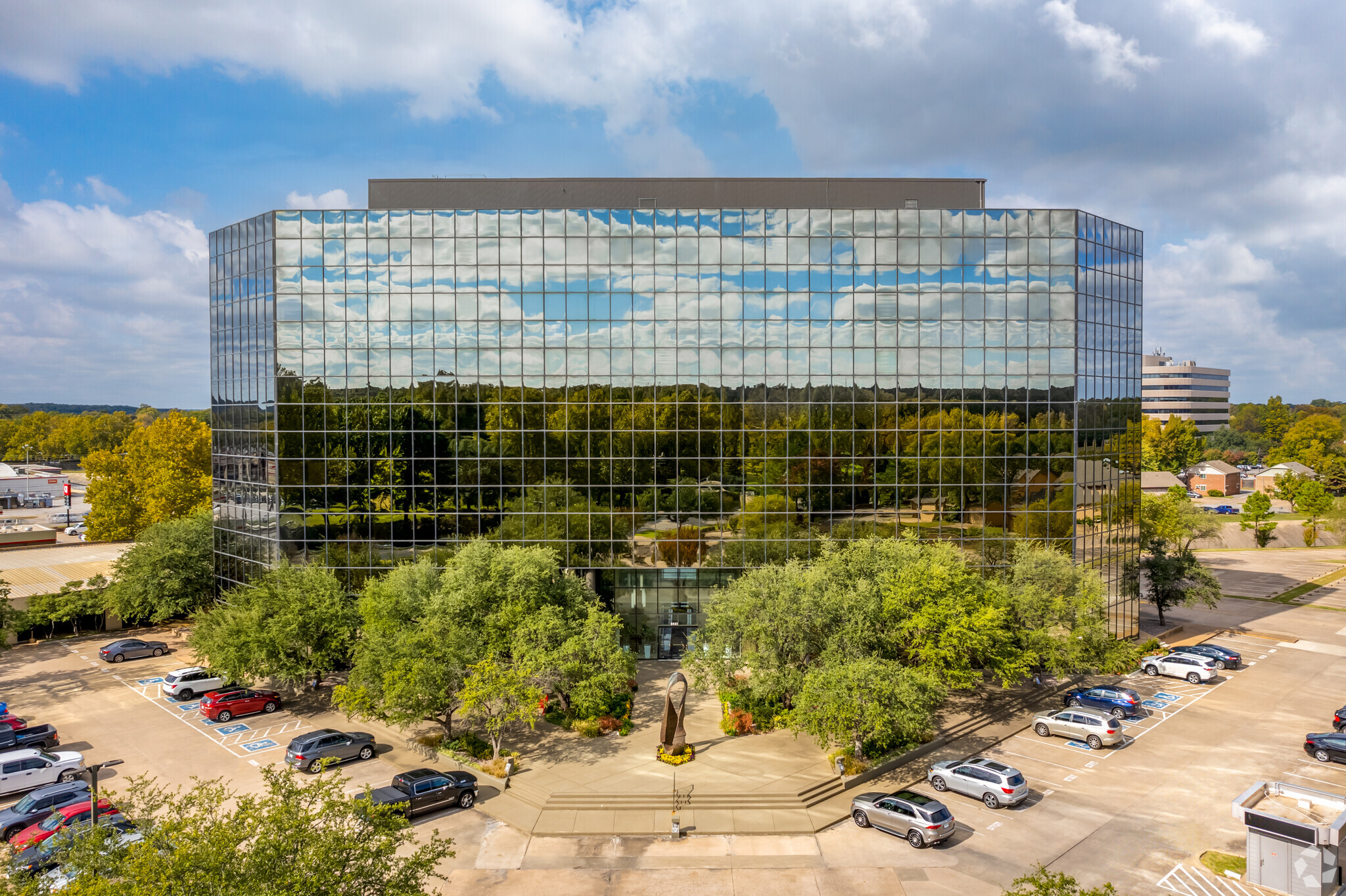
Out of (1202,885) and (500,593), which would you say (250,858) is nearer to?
(500,593)

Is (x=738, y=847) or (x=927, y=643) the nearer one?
(x=738, y=847)

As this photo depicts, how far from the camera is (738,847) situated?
23594mm

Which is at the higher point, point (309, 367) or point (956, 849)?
point (309, 367)

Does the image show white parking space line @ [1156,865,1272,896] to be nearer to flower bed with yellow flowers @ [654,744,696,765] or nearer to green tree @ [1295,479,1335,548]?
flower bed with yellow flowers @ [654,744,696,765]

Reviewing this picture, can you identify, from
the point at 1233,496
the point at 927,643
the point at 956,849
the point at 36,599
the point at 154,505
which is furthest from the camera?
the point at 1233,496

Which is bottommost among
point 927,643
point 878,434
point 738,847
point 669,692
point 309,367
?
point 738,847

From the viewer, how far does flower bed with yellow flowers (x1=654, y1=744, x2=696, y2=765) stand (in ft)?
95.4

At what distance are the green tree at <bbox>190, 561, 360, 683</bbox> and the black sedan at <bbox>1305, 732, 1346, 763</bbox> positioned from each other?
132ft

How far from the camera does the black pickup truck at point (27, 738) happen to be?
30484 millimetres

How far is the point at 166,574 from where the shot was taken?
45.8 metres

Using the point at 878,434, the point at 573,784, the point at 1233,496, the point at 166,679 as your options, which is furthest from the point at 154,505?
the point at 1233,496


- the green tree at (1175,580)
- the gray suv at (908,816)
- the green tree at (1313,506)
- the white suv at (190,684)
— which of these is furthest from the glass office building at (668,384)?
the green tree at (1313,506)

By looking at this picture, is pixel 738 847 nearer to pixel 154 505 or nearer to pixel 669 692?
pixel 669 692

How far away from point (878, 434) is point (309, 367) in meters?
32.4
